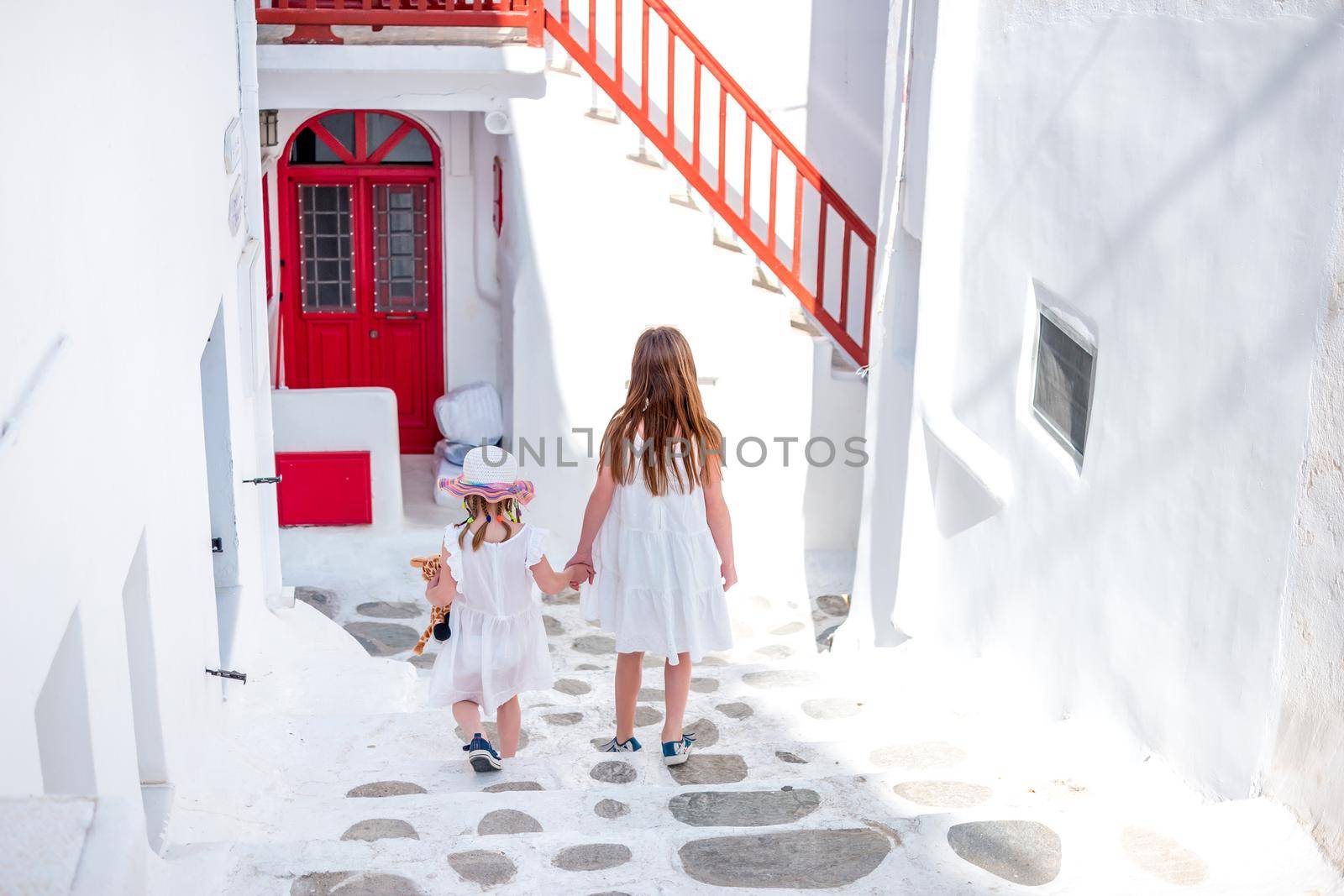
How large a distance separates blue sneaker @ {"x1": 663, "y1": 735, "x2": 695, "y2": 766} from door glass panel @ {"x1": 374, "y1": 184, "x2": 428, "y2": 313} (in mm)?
7383

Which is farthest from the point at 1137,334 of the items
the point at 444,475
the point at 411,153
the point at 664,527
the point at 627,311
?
the point at 411,153

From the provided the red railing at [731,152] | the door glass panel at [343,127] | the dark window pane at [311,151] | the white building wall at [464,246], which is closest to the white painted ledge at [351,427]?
the white building wall at [464,246]

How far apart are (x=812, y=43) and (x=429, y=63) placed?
2634mm

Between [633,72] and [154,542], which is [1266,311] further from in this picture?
[633,72]

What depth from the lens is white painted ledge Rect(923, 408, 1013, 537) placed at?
5664 mm

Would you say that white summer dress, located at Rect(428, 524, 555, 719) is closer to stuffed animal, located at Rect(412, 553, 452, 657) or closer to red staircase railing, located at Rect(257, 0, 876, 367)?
stuffed animal, located at Rect(412, 553, 452, 657)

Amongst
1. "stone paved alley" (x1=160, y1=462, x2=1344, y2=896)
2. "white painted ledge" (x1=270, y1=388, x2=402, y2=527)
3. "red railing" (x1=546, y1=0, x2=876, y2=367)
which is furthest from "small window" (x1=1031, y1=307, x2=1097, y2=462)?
"white painted ledge" (x1=270, y1=388, x2=402, y2=527)

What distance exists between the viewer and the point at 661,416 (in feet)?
15.3

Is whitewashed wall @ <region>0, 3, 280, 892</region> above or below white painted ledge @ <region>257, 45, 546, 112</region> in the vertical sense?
below

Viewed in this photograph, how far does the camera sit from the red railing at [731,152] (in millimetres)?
8711

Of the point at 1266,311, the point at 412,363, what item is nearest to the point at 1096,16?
the point at 1266,311

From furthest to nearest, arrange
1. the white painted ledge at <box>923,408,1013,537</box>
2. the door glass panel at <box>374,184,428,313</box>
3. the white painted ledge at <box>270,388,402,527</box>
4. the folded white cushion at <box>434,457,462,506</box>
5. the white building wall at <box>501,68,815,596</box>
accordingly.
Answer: the door glass panel at <box>374,184,428,313</box> → the folded white cushion at <box>434,457,462,506</box> → the white painted ledge at <box>270,388,402,527</box> → the white building wall at <box>501,68,815,596</box> → the white painted ledge at <box>923,408,1013,537</box>

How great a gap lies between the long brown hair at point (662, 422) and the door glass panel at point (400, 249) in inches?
288

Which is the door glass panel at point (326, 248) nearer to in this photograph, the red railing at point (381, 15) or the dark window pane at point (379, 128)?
the dark window pane at point (379, 128)
